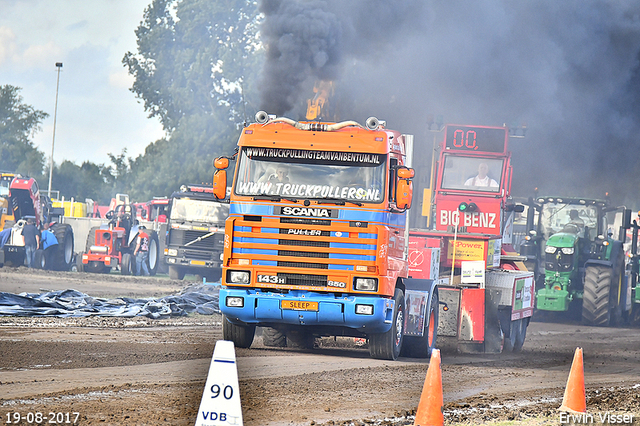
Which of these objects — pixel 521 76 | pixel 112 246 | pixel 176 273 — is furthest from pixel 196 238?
pixel 521 76

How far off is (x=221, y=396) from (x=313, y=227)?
6237 millimetres

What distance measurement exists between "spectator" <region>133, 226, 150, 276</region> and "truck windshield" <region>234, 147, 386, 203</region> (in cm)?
2088

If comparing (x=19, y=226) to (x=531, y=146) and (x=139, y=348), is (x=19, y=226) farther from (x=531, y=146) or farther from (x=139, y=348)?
(x=139, y=348)

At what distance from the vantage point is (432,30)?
2483 centimetres

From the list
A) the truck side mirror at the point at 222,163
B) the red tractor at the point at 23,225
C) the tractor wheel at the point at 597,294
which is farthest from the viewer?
the red tractor at the point at 23,225

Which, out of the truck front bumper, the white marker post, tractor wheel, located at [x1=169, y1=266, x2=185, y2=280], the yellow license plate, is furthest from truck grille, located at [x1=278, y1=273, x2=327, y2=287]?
tractor wheel, located at [x1=169, y1=266, x2=185, y2=280]

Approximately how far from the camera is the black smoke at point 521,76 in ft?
74.9

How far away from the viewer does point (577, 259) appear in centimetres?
2331

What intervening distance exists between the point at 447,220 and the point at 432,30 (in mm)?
7348

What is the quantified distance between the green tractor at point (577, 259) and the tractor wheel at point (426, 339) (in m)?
9.12

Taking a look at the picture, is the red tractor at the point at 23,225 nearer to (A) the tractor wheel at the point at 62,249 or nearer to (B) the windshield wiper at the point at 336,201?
(A) the tractor wheel at the point at 62,249

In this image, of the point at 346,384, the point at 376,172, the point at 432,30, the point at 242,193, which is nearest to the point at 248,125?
the point at 242,193

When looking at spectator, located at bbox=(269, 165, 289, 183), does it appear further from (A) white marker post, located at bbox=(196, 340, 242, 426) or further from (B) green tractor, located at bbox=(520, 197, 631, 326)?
(B) green tractor, located at bbox=(520, 197, 631, 326)

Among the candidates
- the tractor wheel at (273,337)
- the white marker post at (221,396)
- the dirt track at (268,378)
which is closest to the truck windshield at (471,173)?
the dirt track at (268,378)
